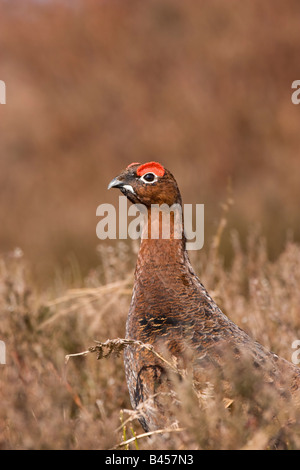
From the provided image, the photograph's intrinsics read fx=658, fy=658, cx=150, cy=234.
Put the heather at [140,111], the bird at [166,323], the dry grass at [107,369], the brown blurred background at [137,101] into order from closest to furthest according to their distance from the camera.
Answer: the dry grass at [107,369], the bird at [166,323], the heather at [140,111], the brown blurred background at [137,101]

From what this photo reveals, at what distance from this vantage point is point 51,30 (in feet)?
43.2

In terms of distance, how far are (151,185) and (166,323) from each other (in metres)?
0.66

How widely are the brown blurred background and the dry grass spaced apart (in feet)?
20.7

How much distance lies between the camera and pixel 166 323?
2637 mm

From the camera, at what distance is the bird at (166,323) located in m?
2.42

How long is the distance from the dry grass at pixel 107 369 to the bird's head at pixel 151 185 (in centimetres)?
70

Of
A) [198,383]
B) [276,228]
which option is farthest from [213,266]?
[276,228]

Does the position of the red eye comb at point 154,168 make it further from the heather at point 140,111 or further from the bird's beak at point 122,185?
the heather at point 140,111

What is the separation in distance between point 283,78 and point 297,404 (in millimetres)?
10135

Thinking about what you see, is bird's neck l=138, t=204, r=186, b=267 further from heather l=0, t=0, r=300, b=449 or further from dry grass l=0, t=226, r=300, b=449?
heather l=0, t=0, r=300, b=449

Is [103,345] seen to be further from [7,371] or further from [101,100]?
[101,100]

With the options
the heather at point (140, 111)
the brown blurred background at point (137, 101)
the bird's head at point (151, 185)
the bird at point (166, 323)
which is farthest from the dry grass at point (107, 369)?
the brown blurred background at point (137, 101)

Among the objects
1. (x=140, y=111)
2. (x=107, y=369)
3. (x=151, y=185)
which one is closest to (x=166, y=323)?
(x=151, y=185)
